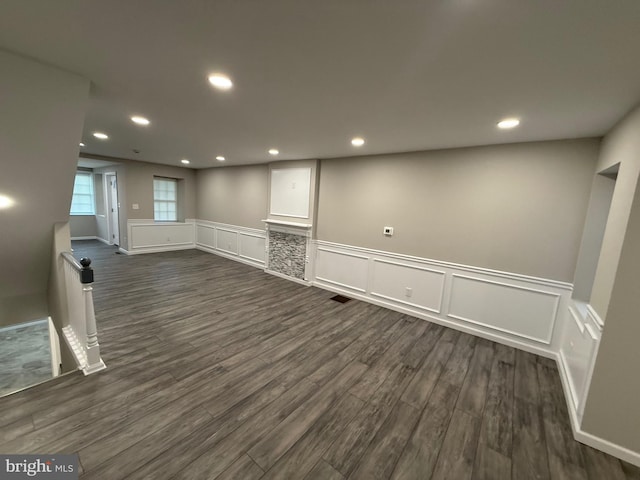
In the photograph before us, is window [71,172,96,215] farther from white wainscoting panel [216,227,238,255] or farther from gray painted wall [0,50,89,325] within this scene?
gray painted wall [0,50,89,325]

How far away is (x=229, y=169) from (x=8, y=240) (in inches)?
179

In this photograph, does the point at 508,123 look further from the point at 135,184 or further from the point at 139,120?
the point at 135,184

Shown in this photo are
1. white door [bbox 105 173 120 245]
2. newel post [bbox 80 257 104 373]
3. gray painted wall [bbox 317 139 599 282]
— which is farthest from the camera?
white door [bbox 105 173 120 245]

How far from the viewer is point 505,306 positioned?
3.10m

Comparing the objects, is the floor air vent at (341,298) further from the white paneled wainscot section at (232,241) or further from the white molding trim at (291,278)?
the white paneled wainscot section at (232,241)

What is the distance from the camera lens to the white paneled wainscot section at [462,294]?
2.90m

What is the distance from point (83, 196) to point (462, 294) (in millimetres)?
10644

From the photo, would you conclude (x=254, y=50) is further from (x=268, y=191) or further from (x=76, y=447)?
(x=268, y=191)

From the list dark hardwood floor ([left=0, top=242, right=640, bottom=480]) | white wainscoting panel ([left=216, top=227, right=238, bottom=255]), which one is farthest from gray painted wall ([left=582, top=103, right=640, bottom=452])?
white wainscoting panel ([left=216, top=227, right=238, bottom=255])

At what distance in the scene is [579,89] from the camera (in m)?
1.64

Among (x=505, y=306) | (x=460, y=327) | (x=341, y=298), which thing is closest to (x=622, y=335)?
(x=505, y=306)

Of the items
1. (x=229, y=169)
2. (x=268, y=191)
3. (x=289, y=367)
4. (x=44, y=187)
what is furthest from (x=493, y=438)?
(x=229, y=169)

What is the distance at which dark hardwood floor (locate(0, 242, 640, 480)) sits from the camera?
5.06ft

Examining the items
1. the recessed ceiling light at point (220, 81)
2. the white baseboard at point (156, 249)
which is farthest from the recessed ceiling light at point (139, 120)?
the white baseboard at point (156, 249)
